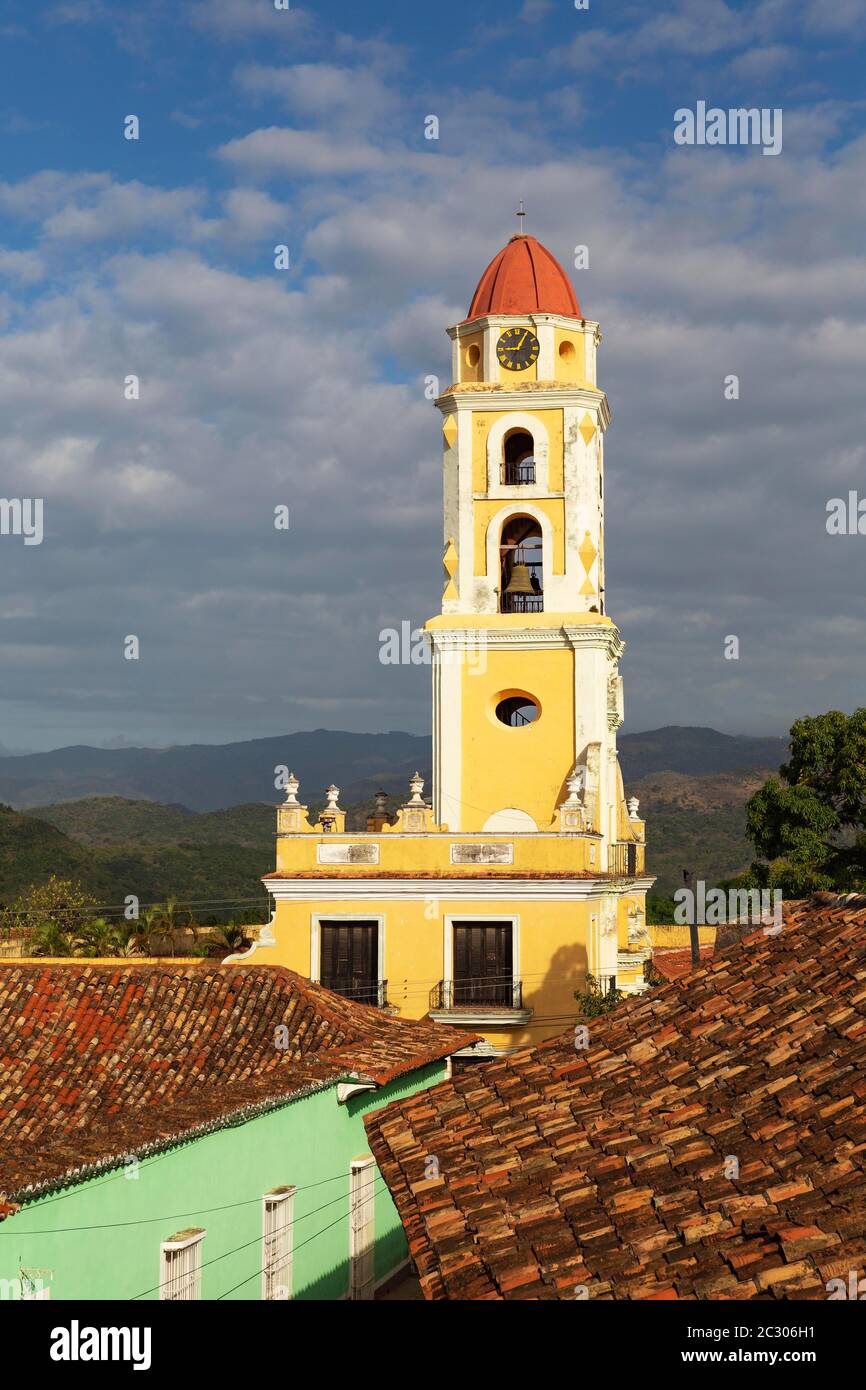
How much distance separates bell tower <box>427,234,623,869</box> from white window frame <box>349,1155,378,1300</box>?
44.6 ft

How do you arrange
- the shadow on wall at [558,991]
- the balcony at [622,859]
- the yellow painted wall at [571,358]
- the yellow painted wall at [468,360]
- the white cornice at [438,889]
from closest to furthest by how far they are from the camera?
the shadow on wall at [558,991] < the white cornice at [438,889] < the balcony at [622,859] < the yellow painted wall at [571,358] < the yellow painted wall at [468,360]

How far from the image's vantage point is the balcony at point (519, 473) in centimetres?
3169

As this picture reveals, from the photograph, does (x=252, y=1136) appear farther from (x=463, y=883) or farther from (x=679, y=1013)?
(x=463, y=883)

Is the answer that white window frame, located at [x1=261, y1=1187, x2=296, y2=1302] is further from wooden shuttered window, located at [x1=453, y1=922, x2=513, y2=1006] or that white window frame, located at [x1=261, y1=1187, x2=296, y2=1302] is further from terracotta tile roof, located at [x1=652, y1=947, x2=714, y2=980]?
terracotta tile roof, located at [x1=652, y1=947, x2=714, y2=980]

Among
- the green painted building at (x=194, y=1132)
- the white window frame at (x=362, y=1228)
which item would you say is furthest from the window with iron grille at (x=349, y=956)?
the white window frame at (x=362, y=1228)

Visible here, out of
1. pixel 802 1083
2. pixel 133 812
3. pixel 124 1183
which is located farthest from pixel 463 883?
pixel 133 812

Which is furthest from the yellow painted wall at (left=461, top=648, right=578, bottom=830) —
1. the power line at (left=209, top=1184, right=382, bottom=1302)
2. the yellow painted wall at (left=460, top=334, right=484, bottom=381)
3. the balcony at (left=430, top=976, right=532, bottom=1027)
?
the power line at (left=209, top=1184, right=382, bottom=1302)

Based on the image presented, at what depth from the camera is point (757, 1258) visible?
239 inches

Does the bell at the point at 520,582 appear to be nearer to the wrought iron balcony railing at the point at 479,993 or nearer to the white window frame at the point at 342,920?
the white window frame at the point at 342,920

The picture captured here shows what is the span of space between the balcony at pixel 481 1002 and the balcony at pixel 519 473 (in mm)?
9675

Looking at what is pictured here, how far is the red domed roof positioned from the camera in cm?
3206

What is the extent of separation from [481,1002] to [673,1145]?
20364mm

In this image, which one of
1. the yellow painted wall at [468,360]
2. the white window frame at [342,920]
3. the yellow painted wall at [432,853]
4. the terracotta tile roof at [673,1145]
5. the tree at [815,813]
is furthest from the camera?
the tree at [815,813]
